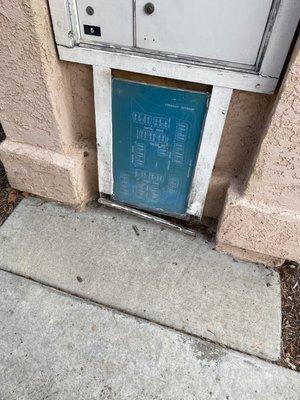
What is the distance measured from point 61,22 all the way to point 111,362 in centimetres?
169

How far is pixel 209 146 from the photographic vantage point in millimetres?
1838

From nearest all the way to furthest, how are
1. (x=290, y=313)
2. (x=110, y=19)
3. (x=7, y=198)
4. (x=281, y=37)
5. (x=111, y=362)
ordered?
1. (x=281, y=37)
2. (x=110, y=19)
3. (x=111, y=362)
4. (x=290, y=313)
5. (x=7, y=198)

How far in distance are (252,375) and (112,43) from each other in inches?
70.5

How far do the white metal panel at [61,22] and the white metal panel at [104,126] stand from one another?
18 cm

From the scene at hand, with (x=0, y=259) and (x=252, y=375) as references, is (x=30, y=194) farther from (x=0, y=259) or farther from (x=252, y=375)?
(x=252, y=375)

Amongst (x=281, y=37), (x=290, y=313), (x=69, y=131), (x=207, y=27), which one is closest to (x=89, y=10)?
(x=207, y=27)

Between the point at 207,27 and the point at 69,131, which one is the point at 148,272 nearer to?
the point at 69,131

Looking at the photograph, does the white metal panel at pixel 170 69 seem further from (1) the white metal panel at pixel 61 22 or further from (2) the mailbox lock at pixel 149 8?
(2) the mailbox lock at pixel 149 8

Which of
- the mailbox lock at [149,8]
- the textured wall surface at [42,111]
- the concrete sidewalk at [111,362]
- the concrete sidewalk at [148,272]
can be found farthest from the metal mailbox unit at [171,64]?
the concrete sidewalk at [111,362]

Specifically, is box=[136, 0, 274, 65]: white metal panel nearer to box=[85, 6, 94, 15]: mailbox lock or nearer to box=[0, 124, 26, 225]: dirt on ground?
box=[85, 6, 94, 15]: mailbox lock

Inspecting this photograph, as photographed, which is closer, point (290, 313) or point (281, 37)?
point (281, 37)

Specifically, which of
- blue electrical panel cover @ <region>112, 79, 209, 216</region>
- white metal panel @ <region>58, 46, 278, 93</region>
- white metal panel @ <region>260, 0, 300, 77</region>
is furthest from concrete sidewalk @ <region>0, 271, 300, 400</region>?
white metal panel @ <region>260, 0, 300, 77</region>

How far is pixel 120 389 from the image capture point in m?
1.67

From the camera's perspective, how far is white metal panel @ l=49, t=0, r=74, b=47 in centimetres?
152
